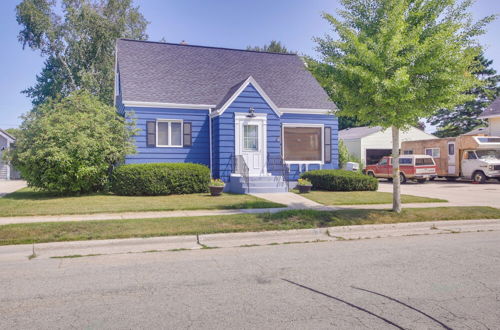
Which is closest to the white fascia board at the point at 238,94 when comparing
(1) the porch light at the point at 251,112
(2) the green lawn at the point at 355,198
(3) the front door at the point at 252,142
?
(3) the front door at the point at 252,142

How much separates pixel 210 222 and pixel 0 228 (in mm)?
4361

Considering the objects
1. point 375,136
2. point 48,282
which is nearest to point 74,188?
point 48,282

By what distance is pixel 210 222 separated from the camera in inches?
399

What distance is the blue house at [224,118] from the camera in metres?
19.0

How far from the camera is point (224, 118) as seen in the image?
1898 cm

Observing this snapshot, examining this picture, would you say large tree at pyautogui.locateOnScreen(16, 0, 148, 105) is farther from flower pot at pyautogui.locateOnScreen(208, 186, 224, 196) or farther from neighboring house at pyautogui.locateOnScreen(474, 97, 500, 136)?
neighboring house at pyautogui.locateOnScreen(474, 97, 500, 136)

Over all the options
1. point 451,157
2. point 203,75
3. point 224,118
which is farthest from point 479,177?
point 203,75

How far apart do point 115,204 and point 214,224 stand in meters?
4.70

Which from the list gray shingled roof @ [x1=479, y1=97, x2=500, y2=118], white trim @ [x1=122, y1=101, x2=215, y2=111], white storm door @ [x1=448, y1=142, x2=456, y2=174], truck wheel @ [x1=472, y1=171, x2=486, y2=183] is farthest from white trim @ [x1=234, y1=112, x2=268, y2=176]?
gray shingled roof @ [x1=479, y1=97, x2=500, y2=118]

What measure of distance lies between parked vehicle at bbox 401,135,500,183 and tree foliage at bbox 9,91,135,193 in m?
20.8

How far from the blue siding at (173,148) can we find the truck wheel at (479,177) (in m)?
17.0

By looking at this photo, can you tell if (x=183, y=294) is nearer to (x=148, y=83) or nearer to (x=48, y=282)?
(x=48, y=282)

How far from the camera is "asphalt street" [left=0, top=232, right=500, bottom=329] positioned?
4500 mm

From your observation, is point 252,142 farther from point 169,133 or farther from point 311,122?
point 169,133
